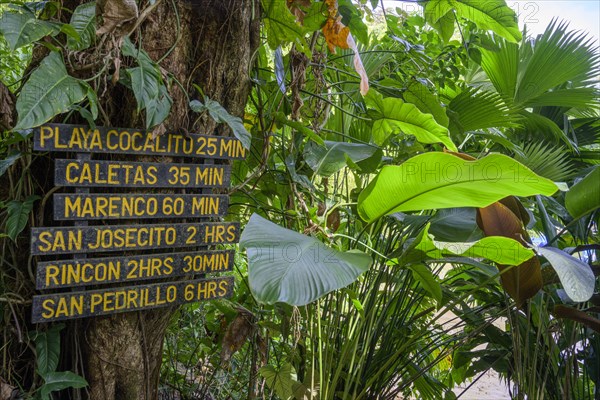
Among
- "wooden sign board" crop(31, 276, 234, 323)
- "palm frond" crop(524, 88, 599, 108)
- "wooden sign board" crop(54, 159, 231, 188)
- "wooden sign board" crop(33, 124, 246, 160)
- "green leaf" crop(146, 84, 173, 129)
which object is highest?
"palm frond" crop(524, 88, 599, 108)

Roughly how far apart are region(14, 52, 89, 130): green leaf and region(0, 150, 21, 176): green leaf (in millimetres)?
186

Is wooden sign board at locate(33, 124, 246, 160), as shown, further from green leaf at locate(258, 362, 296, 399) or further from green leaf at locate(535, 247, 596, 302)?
green leaf at locate(535, 247, 596, 302)

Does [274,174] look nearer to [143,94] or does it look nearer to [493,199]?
[143,94]

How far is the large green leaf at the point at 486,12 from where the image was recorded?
1.58 m

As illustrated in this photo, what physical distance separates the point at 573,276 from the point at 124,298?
0.91m

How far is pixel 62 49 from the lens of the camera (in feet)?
3.68

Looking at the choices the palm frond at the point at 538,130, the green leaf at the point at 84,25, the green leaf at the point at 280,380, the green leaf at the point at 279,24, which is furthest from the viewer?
the palm frond at the point at 538,130

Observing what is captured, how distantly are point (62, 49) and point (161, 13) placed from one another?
0.79 ft

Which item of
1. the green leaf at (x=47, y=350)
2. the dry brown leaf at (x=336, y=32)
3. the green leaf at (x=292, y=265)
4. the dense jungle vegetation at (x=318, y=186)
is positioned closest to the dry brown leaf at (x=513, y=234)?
the dense jungle vegetation at (x=318, y=186)

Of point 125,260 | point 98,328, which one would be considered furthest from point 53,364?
point 125,260

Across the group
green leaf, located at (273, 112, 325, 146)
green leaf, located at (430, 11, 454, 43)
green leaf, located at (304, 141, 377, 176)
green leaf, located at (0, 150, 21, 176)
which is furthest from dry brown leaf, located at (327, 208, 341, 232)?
green leaf, located at (0, 150, 21, 176)

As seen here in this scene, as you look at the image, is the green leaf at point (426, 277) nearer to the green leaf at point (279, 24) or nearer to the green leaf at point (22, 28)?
the green leaf at point (279, 24)

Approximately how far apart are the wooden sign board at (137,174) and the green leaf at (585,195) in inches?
32.3

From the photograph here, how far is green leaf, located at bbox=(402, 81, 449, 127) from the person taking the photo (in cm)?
160
